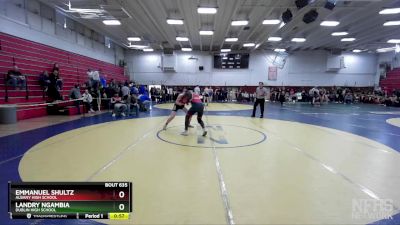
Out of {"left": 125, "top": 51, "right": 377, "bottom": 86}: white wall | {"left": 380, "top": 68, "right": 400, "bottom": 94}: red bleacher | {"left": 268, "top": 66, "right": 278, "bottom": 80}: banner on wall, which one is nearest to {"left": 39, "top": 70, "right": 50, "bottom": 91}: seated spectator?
{"left": 125, "top": 51, "right": 377, "bottom": 86}: white wall

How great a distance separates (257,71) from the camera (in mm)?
26891

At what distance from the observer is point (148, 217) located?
2.49 meters

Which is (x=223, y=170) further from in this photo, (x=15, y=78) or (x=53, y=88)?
(x=53, y=88)

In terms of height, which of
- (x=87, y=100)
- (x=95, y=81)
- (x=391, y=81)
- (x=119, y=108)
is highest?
(x=391, y=81)

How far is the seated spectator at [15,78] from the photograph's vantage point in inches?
381

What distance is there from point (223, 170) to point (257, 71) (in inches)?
962

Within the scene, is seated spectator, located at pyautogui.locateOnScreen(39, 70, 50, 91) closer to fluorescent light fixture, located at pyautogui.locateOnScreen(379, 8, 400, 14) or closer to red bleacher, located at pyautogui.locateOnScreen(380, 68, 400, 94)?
fluorescent light fixture, located at pyautogui.locateOnScreen(379, 8, 400, 14)

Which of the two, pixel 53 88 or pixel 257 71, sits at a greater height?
pixel 257 71

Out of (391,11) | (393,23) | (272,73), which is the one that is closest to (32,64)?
(391,11)

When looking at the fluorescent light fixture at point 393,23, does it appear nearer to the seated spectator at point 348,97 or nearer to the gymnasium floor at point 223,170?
the seated spectator at point 348,97

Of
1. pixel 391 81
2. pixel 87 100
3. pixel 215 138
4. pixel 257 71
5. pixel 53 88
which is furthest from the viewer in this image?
pixel 257 71

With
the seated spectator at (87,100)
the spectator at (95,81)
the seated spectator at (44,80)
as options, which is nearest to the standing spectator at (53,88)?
the seated spectator at (44,80)
